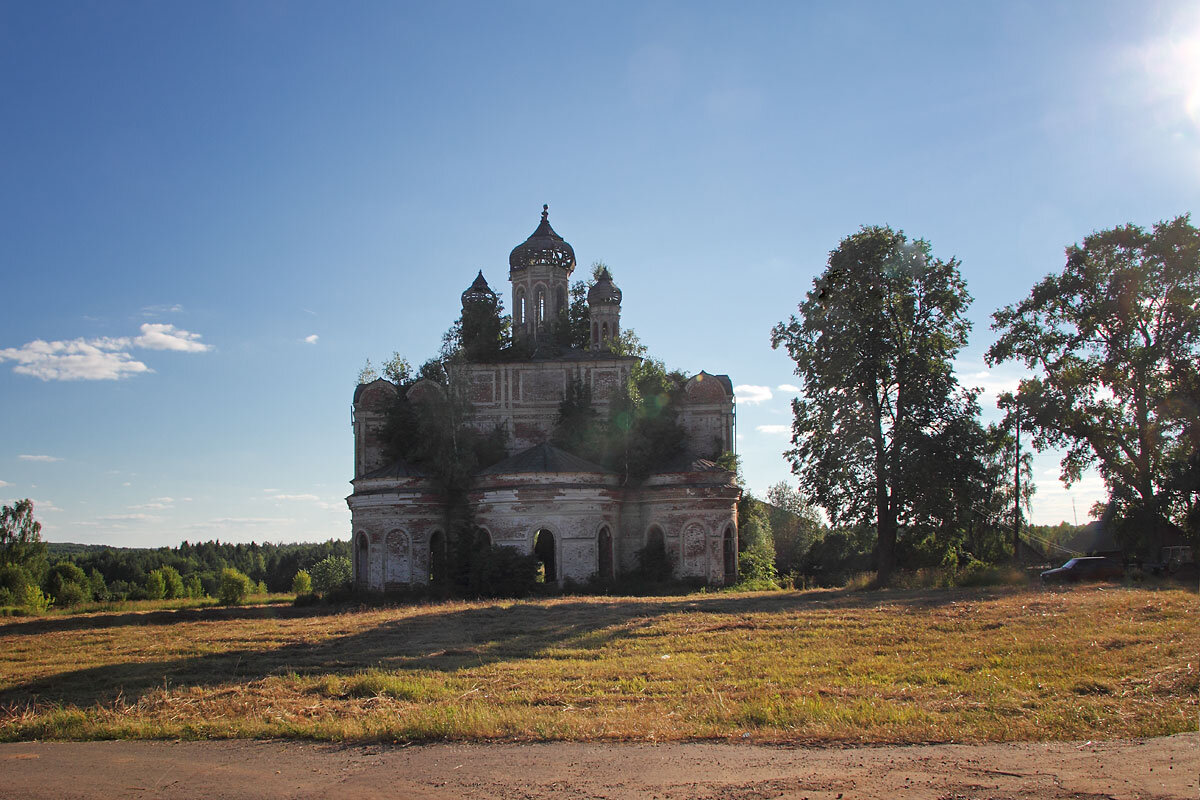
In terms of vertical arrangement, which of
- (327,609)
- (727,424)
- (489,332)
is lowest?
(327,609)

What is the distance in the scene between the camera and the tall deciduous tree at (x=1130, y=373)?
3055 cm

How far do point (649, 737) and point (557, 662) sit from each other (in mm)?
5923

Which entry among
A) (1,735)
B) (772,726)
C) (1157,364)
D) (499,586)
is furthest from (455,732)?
(1157,364)

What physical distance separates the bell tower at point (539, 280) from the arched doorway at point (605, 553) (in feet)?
40.3

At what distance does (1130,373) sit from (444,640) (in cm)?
2503

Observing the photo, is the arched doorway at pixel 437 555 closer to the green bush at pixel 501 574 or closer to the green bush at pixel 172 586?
the green bush at pixel 501 574

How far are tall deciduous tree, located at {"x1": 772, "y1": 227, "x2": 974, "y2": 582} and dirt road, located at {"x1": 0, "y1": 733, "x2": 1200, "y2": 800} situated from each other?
21951mm

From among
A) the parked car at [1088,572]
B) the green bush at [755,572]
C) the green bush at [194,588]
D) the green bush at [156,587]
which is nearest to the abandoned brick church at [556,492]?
the green bush at [755,572]

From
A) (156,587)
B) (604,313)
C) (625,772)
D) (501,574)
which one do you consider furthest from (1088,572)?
(156,587)

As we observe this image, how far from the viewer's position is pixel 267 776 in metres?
8.28

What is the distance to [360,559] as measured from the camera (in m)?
33.9

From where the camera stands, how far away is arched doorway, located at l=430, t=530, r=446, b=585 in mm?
32094

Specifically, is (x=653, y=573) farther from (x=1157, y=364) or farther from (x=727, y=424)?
(x=1157, y=364)

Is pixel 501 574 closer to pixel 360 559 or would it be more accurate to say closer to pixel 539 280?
pixel 360 559
